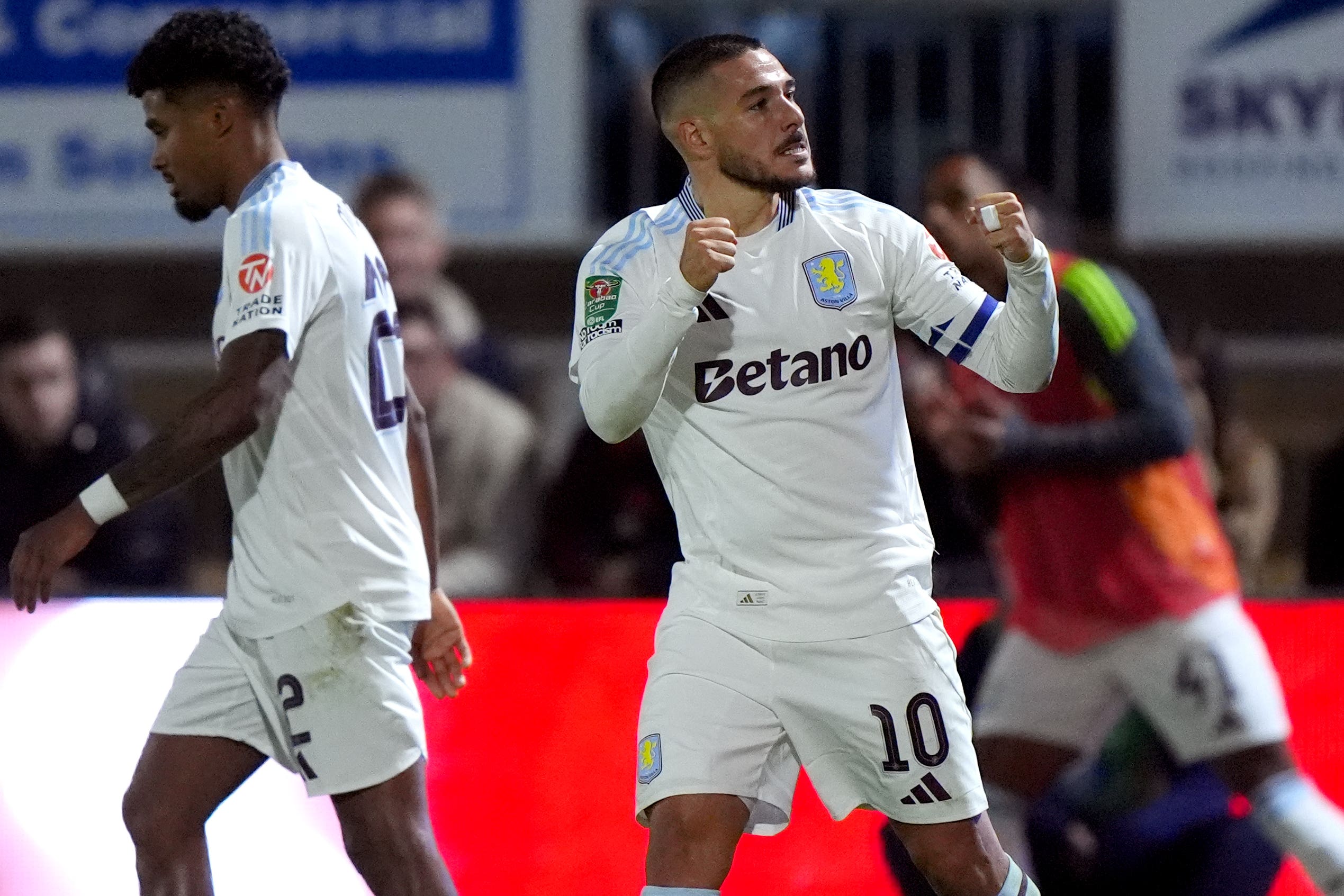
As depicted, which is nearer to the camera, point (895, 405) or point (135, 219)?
point (895, 405)

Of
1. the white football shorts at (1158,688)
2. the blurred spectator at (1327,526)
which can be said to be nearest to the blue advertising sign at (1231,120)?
the blurred spectator at (1327,526)

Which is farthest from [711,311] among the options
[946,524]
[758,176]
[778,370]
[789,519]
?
[946,524]

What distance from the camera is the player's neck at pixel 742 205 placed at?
3798mm

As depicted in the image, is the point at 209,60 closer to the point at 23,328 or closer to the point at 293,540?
the point at 293,540

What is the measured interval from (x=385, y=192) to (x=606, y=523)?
1.56 m

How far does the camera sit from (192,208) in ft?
13.2

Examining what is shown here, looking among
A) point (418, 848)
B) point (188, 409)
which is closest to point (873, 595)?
point (418, 848)

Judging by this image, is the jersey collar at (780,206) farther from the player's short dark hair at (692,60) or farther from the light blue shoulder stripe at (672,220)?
the player's short dark hair at (692,60)

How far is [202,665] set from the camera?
399cm

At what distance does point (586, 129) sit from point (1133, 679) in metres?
4.52

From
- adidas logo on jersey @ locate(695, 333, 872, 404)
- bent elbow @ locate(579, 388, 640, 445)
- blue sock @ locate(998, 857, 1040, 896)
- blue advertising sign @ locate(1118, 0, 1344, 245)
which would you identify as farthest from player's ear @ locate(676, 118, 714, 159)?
blue advertising sign @ locate(1118, 0, 1344, 245)

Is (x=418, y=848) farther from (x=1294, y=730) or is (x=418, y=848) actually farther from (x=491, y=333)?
(x=491, y=333)

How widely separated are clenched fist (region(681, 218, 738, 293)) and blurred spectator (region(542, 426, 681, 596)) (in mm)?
3524

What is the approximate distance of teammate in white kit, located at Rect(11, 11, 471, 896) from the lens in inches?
152
